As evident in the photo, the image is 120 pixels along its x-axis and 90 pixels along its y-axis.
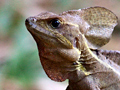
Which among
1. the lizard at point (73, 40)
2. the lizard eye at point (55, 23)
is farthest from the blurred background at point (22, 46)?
the lizard eye at point (55, 23)

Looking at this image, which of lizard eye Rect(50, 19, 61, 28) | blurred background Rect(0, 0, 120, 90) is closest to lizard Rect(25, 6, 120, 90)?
lizard eye Rect(50, 19, 61, 28)

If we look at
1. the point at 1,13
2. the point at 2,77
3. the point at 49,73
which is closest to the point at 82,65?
the point at 49,73

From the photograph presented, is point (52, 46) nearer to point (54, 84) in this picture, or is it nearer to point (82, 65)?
point (82, 65)

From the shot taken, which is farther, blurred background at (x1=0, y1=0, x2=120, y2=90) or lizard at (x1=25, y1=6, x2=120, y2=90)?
blurred background at (x1=0, y1=0, x2=120, y2=90)

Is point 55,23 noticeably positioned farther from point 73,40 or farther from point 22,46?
point 22,46

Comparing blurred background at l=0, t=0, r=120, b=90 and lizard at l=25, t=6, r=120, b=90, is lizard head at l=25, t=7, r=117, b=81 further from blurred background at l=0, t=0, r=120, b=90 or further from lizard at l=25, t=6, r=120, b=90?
blurred background at l=0, t=0, r=120, b=90

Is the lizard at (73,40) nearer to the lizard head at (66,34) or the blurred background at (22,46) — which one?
the lizard head at (66,34)

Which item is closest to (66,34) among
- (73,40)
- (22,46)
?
(73,40)
